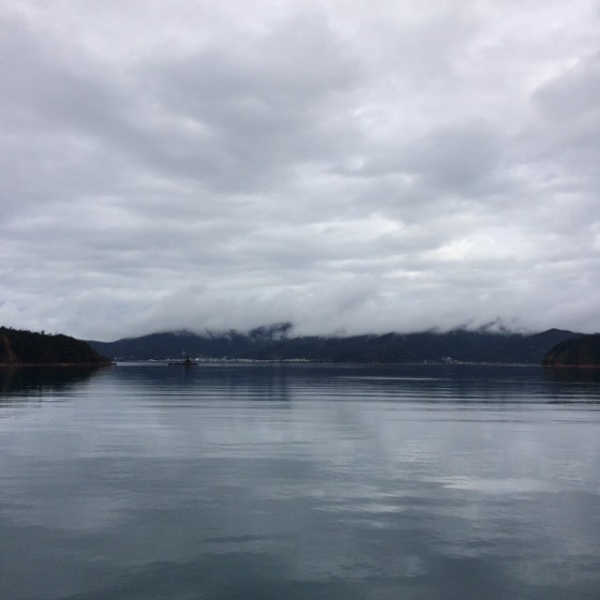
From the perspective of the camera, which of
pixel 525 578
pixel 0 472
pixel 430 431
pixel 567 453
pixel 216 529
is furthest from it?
pixel 430 431

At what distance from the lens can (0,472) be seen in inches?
1423

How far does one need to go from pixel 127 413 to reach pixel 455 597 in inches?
2267

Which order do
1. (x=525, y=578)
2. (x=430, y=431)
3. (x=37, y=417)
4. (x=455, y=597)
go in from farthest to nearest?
1. (x=37, y=417)
2. (x=430, y=431)
3. (x=525, y=578)
4. (x=455, y=597)

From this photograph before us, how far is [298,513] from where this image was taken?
27.6m

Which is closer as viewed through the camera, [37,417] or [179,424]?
[179,424]

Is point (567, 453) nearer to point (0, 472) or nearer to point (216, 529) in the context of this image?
point (216, 529)

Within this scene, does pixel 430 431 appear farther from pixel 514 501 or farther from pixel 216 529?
pixel 216 529

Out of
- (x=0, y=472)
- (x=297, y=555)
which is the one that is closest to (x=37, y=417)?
(x=0, y=472)

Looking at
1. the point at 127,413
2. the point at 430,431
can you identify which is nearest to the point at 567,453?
the point at 430,431

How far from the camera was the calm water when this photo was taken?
19984mm

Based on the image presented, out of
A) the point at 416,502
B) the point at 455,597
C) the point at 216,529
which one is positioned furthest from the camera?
the point at 416,502

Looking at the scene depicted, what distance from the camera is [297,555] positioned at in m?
22.3

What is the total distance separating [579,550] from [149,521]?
17.3 metres

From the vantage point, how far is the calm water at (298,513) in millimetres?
19984
